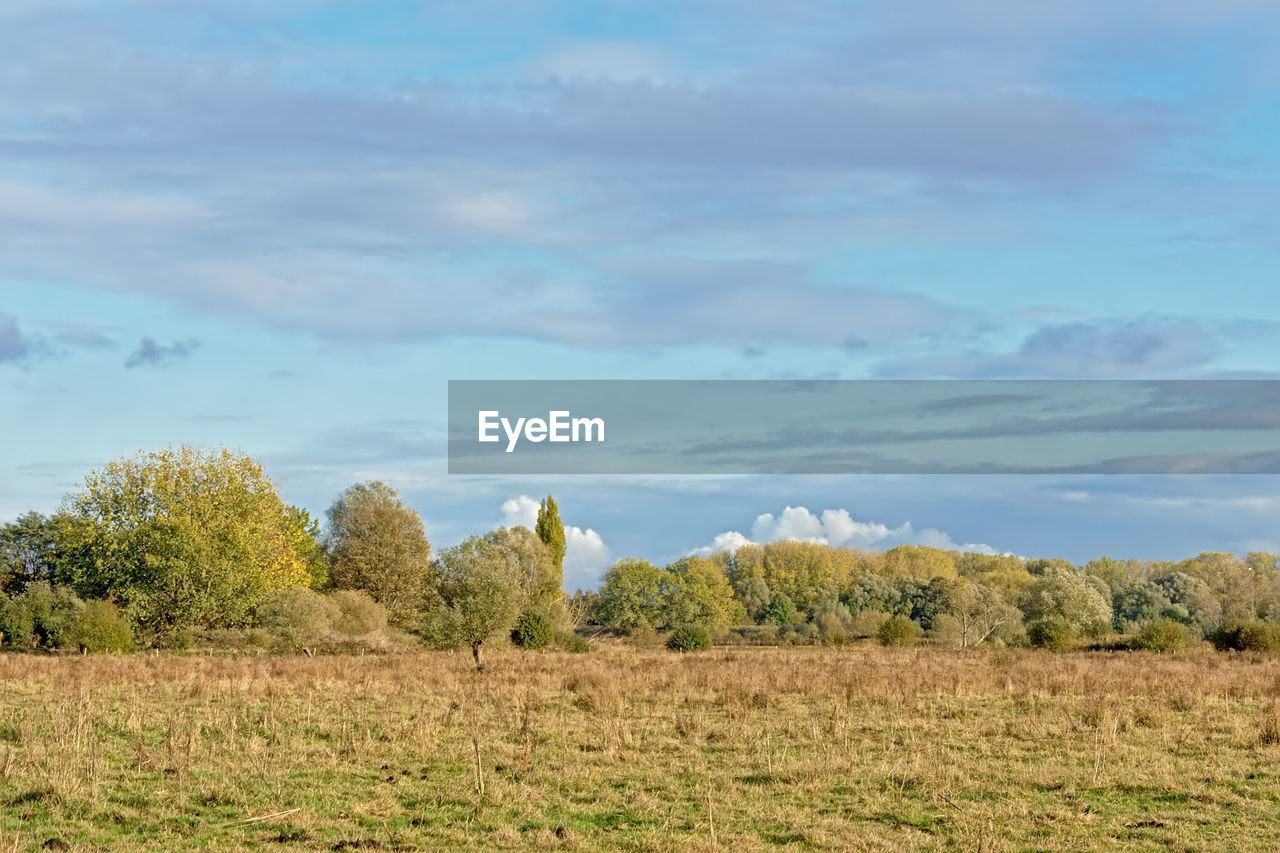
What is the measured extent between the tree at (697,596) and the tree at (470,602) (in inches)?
2474

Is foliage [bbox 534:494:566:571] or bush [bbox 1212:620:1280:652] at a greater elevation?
foliage [bbox 534:494:566:571]

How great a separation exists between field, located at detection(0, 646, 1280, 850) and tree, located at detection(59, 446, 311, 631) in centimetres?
2665

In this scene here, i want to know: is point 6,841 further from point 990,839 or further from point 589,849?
point 990,839

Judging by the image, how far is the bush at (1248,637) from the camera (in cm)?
4391

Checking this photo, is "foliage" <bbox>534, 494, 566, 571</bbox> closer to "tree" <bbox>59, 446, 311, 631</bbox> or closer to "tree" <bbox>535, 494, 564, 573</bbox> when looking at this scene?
"tree" <bbox>535, 494, 564, 573</bbox>

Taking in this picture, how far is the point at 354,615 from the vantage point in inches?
2413

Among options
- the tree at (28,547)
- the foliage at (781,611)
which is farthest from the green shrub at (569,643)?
the foliage at (781,611)

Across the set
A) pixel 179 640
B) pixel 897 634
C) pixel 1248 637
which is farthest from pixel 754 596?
pixel 179 640

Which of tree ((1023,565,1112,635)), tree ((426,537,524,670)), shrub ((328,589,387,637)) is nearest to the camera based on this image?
tree ((426,537,524,670))

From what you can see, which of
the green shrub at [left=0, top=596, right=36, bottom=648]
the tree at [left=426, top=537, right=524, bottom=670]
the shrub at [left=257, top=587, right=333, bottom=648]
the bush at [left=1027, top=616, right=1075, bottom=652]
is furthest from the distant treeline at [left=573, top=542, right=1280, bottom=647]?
the green shrub at [left=0, top=596, right=36, bottom=648]

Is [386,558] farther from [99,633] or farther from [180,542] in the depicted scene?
[99,633]

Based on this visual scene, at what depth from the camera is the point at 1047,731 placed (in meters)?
18.4

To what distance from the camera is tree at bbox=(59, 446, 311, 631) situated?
52.1 metres

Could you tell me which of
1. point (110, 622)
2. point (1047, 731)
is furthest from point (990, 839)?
point (110, 622)
